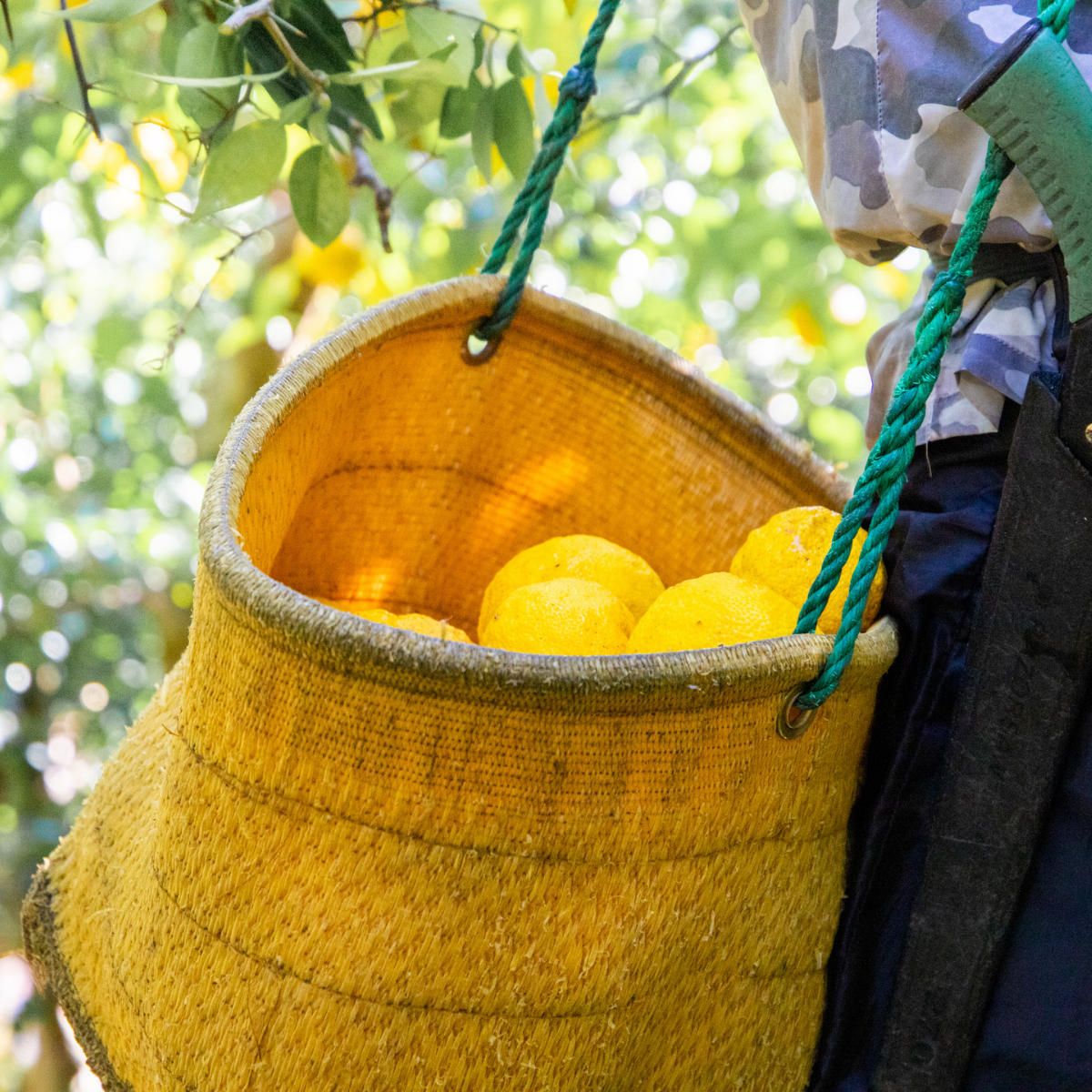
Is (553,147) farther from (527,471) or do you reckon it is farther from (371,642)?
(371,642)

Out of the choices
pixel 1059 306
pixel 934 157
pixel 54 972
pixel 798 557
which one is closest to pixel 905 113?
pixel 934 157

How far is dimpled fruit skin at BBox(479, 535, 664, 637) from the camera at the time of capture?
2.19 feet

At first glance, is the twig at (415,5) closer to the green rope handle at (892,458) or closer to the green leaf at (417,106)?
the green leaf at (417,106)

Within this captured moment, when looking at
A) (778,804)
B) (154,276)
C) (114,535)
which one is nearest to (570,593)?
(778,804)

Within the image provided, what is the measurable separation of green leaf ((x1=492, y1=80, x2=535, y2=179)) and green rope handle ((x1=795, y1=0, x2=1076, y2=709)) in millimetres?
438

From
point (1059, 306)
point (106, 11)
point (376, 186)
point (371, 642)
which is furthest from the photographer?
point (376, 186)

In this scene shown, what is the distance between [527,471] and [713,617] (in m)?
0.30

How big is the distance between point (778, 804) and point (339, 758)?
211mm

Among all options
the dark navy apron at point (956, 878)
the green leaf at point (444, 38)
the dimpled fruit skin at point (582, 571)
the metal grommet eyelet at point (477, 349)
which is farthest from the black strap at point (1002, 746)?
the green leaf at point (444, 38)

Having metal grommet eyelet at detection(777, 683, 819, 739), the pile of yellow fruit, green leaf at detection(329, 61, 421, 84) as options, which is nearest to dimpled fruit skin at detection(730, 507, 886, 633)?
the pile of yellow fruit

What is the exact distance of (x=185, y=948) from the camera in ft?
1.56

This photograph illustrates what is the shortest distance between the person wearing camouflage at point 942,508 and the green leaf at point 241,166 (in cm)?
35

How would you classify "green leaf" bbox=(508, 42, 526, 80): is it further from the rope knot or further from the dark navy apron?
the dark navy apron

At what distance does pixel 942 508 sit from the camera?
55 cm
